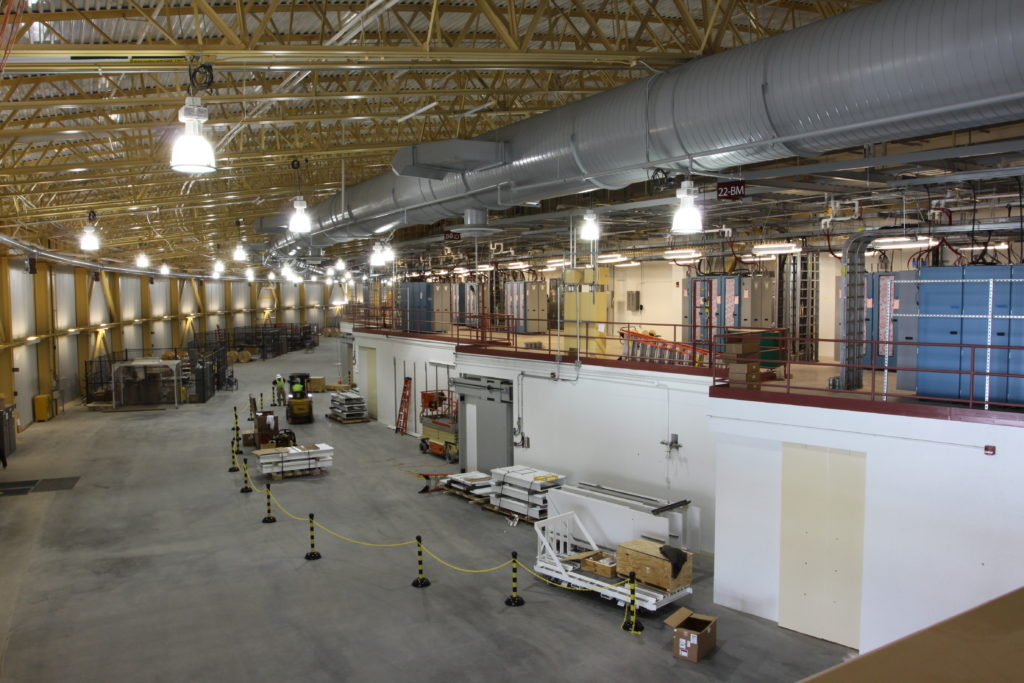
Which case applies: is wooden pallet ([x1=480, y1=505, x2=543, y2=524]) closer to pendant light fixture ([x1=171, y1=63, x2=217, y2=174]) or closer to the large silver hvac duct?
the large silver hvac duct

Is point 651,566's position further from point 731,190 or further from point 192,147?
point 192,147

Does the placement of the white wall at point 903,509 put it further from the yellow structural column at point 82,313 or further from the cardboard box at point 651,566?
the yellow structural column at point 82,313

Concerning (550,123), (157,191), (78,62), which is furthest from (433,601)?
(157,191)

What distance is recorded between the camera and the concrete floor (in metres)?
9.81

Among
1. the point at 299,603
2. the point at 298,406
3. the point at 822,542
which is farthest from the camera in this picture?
the point at 298,406

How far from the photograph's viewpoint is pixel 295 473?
68.5 feet

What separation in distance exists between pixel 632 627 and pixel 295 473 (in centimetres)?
1321

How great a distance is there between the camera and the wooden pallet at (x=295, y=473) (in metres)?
20.5

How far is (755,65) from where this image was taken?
7.84 m

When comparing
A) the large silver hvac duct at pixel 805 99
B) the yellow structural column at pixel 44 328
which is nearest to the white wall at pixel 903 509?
the large silver hvac duct at pixel 805 99

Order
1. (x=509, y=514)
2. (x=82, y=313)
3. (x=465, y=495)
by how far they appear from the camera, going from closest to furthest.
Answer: (x=509, y=514) → (x=465, y=495) → (x=82, y=313)

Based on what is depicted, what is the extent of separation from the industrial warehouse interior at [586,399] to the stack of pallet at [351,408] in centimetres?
685

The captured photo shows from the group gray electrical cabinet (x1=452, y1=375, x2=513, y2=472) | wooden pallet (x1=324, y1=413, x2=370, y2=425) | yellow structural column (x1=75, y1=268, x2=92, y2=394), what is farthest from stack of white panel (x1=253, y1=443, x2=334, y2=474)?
yellow structural column (x1=75, y1=268, x2=92, y2=394)

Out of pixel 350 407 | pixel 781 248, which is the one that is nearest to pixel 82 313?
pixel 350 407
